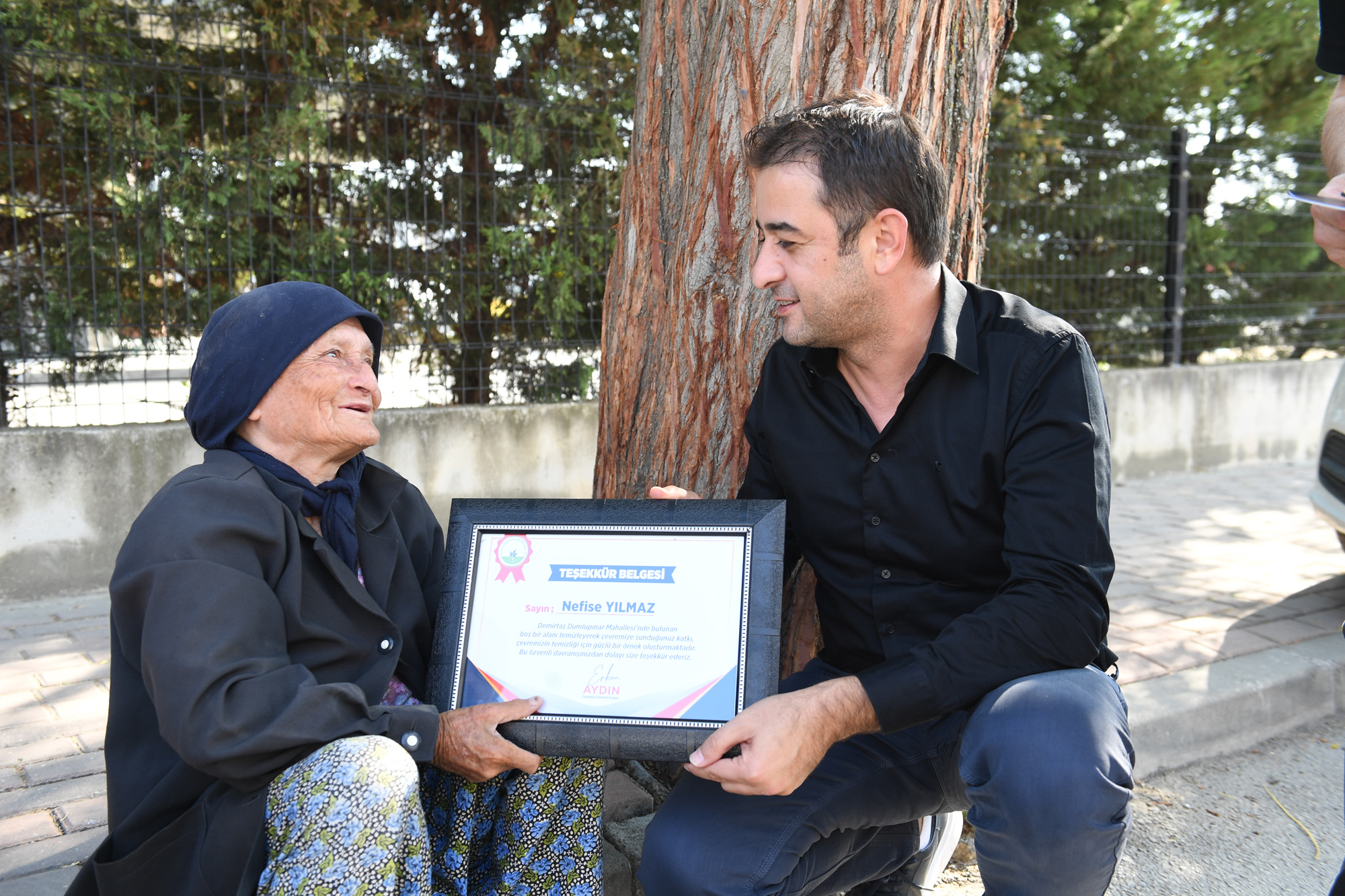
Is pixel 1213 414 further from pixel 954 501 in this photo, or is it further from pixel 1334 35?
Answer: pixel 954 501

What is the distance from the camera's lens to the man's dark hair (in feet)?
7.63

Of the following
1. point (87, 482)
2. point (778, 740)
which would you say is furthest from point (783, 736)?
point (87, 482)

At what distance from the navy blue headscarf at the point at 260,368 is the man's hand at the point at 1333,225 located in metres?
1.98

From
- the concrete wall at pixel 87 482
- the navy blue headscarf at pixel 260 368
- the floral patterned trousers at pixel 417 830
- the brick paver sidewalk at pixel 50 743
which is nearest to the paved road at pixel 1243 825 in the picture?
the floral patterned trousers at pixel 417 830

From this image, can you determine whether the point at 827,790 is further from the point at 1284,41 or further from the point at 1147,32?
the point at 1284,41

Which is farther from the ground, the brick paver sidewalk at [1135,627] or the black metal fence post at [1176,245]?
the black metal fence post at [1176,245]

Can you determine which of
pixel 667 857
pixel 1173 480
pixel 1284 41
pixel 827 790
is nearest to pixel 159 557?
pixel 667 857

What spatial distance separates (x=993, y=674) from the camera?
83.4 inches

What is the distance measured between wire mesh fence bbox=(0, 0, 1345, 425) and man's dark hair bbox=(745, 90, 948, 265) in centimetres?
450

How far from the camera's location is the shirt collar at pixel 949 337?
2.31 m

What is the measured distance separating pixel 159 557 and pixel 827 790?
4.79ft

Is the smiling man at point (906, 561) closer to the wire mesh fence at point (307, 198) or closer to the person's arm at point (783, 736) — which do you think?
the person's arm at point (783, 736)

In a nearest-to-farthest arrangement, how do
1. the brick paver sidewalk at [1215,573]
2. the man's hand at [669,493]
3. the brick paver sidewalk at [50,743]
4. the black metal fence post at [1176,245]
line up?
the man's hand at [669,493], the brick paver sidewalk at [50,743], the brick paver sidewalk at [1215,573], the black metal fence post at [1176,245]
